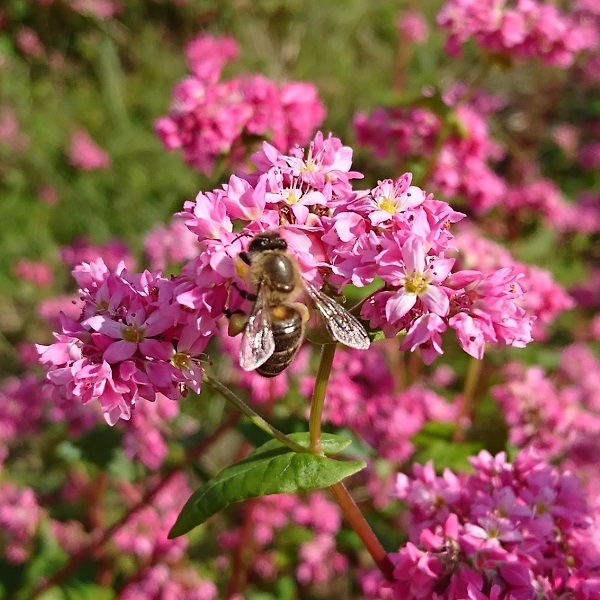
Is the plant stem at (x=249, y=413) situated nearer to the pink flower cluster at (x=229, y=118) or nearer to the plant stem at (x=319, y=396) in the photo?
the plant stem at (x=319, y=396)

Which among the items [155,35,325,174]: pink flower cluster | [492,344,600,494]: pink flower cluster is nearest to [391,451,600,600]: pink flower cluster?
[492,344,600,494]: pink flower cluster

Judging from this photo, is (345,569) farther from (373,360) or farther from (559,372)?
(559,372)

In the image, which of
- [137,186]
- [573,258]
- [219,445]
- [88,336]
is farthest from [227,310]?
[137,186]

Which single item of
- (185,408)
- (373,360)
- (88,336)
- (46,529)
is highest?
(88,336)

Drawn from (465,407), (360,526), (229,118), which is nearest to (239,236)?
(360,526)

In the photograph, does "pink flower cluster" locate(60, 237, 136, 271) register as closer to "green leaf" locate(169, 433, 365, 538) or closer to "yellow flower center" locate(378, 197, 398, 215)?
"green leaf" locate(169, 433, 365, 538)
